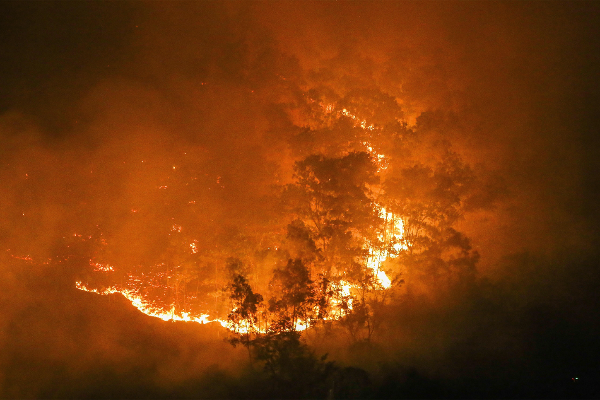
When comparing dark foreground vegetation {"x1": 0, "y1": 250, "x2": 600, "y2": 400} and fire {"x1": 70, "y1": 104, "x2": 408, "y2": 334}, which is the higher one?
fire {"x1": 70, "y1": 104, "x2": 408, "y2": 334}

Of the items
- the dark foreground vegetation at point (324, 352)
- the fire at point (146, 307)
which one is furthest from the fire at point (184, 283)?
the dark foreground vegetation at point (324, 352)

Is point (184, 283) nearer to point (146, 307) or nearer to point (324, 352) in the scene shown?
point (146, 307)

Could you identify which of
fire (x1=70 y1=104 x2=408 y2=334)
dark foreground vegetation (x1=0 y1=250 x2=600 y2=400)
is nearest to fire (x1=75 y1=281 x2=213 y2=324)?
fire (x1=70 y1=104 x2=408 y2=334)

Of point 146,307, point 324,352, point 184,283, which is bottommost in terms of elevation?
point 324,352

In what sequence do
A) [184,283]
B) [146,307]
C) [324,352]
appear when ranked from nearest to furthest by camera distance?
[324,352] < [146,307] < [184,283]

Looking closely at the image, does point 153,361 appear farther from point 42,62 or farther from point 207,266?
point 42,62

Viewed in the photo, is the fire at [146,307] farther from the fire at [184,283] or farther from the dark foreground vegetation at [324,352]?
the dark foreground vegetation at [324,352]

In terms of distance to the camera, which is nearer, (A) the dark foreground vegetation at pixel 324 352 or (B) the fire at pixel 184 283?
(A) the dark foreground vegetation at pixel 324 352

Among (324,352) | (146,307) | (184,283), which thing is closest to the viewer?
(324,352)

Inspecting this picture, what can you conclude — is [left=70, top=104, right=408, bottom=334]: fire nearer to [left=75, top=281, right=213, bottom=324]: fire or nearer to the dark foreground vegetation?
[left=75, top=281, right=213, bottom=324]: fire

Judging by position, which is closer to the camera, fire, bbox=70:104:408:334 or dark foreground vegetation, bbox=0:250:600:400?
dark foreground vegetation, bbox=0:250:600:400

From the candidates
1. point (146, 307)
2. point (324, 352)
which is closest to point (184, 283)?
point (146, 307)

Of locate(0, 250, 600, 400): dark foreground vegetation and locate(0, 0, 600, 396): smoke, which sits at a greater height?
locate(0, 0, 600, 396): smoke

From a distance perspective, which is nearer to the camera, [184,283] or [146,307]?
[146,307]
